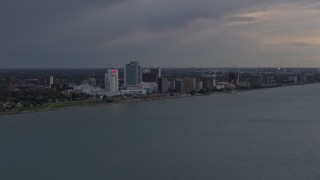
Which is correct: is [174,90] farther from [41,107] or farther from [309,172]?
[309,172]

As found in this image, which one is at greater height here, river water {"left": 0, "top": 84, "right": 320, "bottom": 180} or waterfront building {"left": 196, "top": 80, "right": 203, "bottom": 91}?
waterfront building {"left": 196, "top": 80, "right": 203, "bottom": 91}

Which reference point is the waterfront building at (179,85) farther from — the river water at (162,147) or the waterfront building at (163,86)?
the river water at (162,147)

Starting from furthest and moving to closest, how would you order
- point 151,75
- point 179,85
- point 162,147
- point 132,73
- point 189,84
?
point 151,75 → point 189,84 → point 179,85 → point 132,73 → point 162,147

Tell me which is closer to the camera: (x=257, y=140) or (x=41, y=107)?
(x=257, y=140)

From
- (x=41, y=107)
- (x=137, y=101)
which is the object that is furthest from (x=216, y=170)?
(x=137, y=101)

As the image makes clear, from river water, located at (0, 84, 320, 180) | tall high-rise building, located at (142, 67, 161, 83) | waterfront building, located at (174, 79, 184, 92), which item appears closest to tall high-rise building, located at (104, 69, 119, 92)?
waterfront building, located at (174, 79, 184, 92)

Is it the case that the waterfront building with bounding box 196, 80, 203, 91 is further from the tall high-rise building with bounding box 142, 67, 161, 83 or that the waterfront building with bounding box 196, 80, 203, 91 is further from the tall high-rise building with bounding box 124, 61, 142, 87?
the tall high-rise building with bounding box 124, 61, 142, 87

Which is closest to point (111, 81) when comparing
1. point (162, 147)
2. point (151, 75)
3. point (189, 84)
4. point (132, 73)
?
point (132, 73)

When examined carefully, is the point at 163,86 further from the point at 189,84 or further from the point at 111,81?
the point at 111,81
